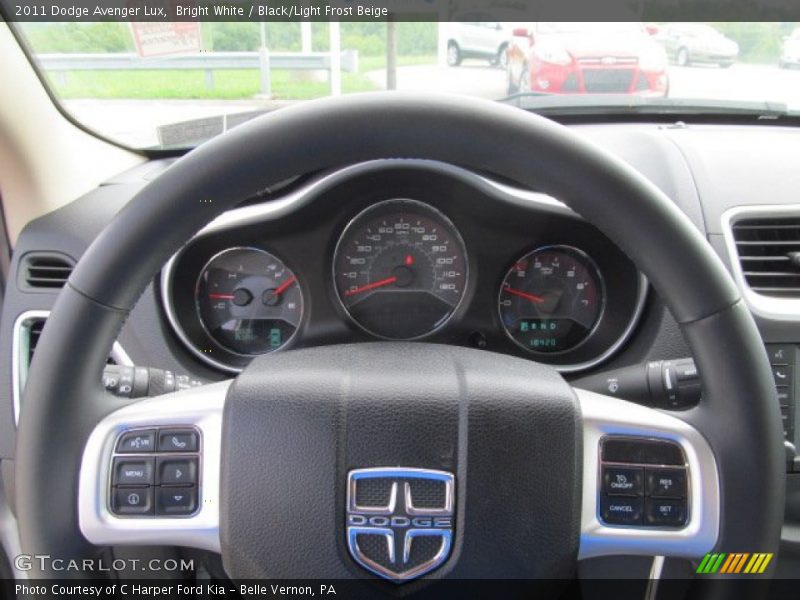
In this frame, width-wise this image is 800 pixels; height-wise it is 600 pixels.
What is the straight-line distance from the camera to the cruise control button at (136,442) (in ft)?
4.06

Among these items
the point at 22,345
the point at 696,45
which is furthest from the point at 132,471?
the point at 696,45

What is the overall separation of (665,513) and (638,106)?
166cm

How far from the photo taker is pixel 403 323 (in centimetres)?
230

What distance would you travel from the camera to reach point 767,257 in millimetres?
2068

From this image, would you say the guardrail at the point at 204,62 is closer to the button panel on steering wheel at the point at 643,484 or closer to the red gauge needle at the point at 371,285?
the red gauge needle at the point at 371,285

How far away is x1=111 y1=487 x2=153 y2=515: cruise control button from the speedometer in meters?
1.09

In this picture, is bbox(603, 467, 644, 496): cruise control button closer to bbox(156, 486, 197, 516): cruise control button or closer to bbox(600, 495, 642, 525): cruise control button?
bbox(600, 495, 642, 525): cruise control button

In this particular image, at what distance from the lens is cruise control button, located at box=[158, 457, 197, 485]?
123cm

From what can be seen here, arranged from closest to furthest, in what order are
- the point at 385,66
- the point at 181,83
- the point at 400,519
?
the point at 400,519 → the point at 385,66 → the point at 181,83

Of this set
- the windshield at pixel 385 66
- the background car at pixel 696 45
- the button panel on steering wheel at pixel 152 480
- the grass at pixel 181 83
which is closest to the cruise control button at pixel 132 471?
the button panel on steering wheel at pixel 152 480

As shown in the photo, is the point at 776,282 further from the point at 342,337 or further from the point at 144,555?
the point at 144,555


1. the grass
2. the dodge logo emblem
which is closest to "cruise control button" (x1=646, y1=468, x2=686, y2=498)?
the dodge logo emblem

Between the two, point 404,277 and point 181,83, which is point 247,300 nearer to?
point 404,277

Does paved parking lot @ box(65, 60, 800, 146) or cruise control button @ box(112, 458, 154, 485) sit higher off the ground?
paved parking lot @ box(65, 60, 800, 146)
